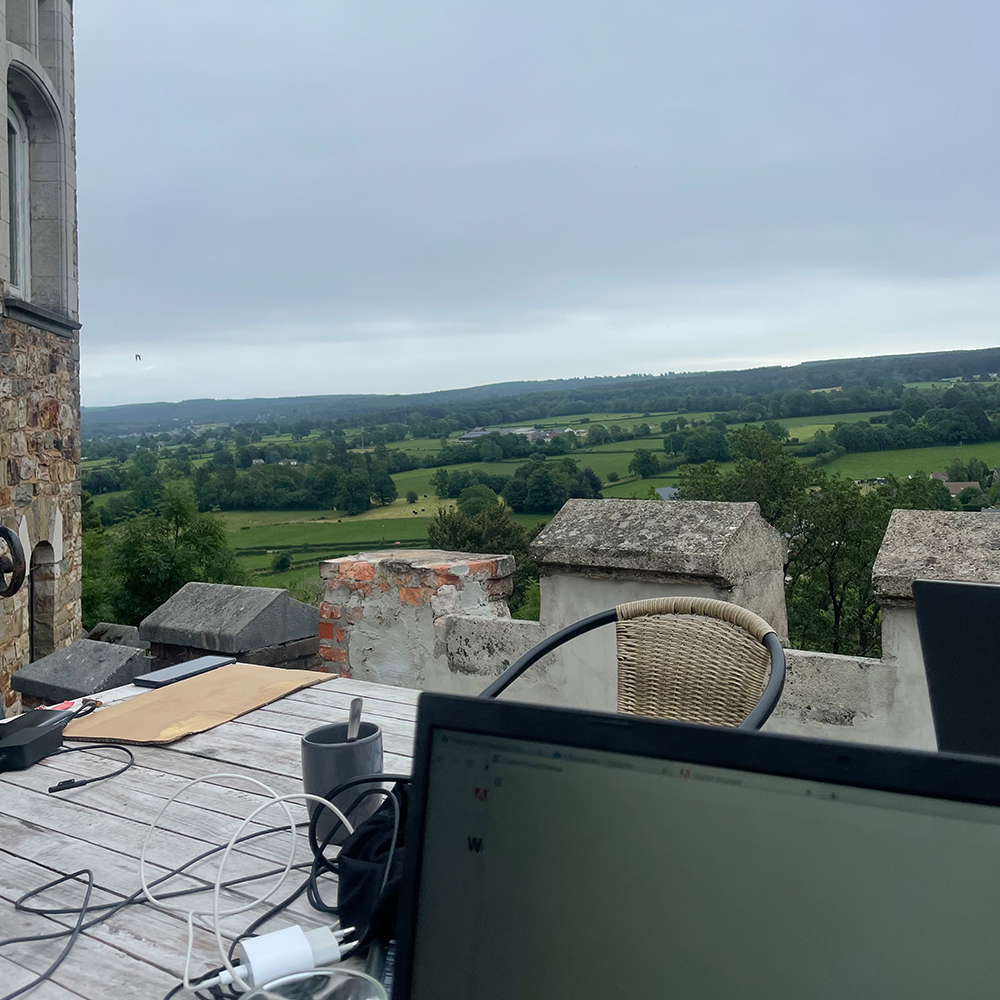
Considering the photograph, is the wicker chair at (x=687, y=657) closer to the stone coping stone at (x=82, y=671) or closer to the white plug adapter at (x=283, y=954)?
the white plug adapter at (x=283, y=954)

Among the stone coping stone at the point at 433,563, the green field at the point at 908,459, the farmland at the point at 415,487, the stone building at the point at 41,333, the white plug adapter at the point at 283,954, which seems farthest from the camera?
the farmland at the point at 415,487

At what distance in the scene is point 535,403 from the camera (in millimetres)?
30219

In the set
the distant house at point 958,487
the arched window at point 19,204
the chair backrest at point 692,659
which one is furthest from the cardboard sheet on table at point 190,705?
the distant house at point 958,487

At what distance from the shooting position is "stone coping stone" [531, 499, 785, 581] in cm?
225

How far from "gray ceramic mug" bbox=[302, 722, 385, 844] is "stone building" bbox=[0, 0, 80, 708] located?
4.69m

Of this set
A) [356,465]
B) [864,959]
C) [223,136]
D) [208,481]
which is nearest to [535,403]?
[356,465]

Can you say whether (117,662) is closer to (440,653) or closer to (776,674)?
(440,653)

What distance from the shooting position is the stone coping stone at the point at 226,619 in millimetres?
2615

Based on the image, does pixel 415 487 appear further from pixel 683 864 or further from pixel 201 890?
pixel 683 864

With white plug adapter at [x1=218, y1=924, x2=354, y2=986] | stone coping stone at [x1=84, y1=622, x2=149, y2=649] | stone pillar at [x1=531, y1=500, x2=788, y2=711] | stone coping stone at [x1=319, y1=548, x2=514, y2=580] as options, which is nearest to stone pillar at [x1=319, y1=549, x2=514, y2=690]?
stone coping stone at [x1=319, y1=548, x2=514, y2=580]

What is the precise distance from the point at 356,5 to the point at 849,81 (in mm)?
5358

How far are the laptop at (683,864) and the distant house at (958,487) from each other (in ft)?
58.3

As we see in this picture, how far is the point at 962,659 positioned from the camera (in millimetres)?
954

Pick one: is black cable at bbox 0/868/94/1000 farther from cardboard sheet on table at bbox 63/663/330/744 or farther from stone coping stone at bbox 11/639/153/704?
stone coping stone at bbox 11/639/153/704
